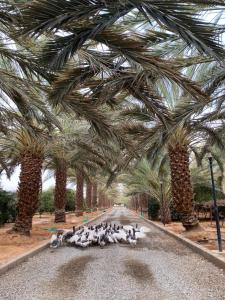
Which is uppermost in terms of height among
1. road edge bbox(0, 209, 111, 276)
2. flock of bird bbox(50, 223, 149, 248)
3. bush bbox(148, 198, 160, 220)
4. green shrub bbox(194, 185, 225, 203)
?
green shrub bbox(194, 185, 225, 203)

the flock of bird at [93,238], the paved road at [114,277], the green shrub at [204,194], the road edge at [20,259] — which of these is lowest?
the paved road at [114,277]

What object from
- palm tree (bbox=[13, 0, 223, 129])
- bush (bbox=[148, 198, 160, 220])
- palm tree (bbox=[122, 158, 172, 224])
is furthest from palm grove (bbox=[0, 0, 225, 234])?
bush (bbox=[148, 198, 160, 220])

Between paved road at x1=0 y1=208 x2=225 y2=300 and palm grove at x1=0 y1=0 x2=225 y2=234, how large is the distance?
318 cm

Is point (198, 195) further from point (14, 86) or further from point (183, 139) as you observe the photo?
point (14, 86)

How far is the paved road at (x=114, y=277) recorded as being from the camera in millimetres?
5027

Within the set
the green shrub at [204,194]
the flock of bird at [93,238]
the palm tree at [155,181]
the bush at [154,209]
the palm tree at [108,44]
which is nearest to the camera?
the palm tree at [108,44]

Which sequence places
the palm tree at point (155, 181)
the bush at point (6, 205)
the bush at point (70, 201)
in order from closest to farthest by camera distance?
1. the bush at point (6, 205)
2. the palm tree at point (155, 181)
3. the bush at point (70, 201)

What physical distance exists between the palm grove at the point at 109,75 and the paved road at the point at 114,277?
10.4 feet

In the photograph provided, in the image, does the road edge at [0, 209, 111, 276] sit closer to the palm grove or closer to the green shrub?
the palm grove

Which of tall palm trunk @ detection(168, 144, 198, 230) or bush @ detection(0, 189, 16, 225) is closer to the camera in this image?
tall palm trunk @ detection(168, 144, 198, 230)

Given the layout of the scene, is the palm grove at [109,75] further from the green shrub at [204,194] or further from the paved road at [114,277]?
the green shrub at [204,194]

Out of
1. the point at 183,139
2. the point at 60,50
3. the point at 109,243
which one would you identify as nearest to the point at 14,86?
the point at 60,50

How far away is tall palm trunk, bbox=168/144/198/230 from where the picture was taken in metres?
13.1

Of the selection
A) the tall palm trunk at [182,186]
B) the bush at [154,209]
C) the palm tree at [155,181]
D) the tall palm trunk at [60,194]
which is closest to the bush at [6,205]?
the tall palm trunk at [60,194]
